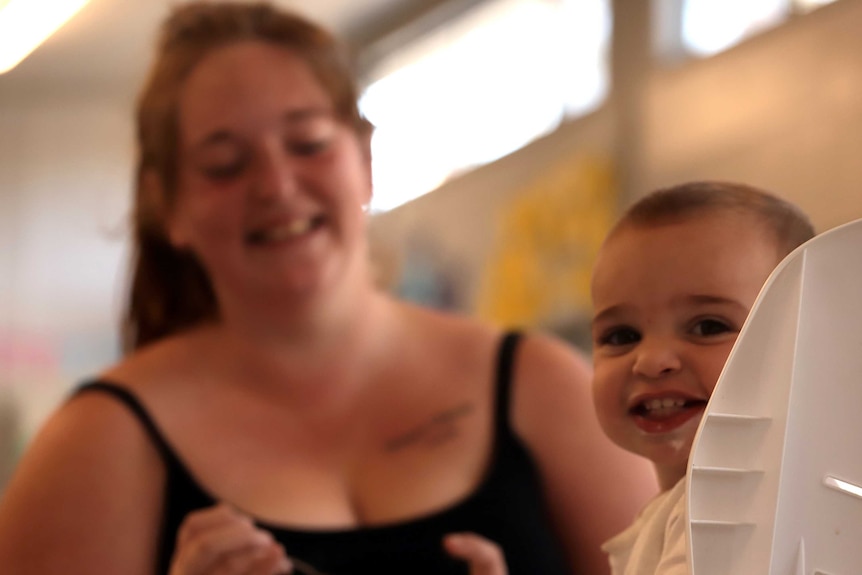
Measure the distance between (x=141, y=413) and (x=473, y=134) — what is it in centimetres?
203

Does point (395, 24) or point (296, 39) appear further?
point (395, 24)

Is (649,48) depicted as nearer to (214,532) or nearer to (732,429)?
(214,532)

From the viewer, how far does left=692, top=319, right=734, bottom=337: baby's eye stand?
11.8 inches

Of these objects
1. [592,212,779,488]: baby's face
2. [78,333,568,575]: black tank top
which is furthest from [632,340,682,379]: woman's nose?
[78,333,568,575]: black tank top

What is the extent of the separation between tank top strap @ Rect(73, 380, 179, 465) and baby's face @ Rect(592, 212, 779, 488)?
519mm

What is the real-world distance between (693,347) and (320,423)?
1.81 ft

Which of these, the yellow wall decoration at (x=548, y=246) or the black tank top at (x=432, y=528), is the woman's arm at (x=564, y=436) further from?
the yellow wall decoration at (x=548, y=246)

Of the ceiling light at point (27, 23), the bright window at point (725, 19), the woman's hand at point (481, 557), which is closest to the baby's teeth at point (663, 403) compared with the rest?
the woman's hand at point (481, 557)

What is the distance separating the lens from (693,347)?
11.9 inches

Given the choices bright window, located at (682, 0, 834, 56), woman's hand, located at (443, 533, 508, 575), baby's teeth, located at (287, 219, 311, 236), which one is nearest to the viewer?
woman's hand, located at (443, 533, 508, 575)

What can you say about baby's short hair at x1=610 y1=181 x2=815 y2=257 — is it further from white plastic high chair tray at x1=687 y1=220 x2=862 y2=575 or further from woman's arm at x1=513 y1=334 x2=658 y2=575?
woman's arm at x1=513 y1=334 x2=658 y2=575

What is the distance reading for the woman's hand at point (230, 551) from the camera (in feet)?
1.92

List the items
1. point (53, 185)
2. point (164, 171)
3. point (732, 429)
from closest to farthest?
1. point (732, 429)
2. point (164, 171)
3. point (53, 185)

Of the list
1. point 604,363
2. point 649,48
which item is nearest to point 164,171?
point 604,363
